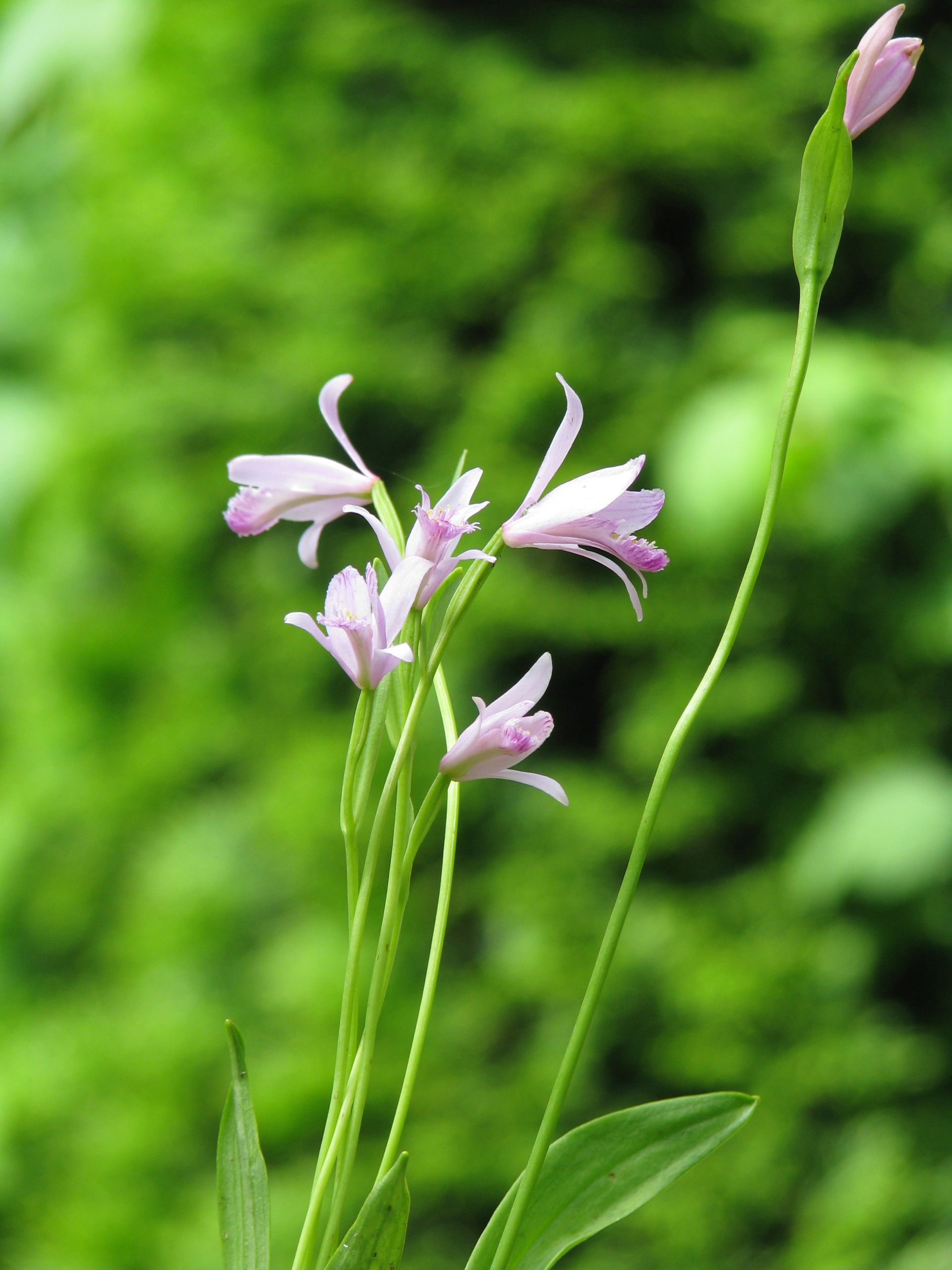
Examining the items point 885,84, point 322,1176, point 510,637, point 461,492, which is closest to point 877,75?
point 885,84

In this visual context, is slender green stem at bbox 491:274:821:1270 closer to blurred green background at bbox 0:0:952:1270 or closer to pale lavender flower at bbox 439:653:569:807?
pale lavender flower at bbox 439:653:569:807

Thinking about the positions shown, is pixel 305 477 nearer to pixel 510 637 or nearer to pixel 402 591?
pixel 402 591

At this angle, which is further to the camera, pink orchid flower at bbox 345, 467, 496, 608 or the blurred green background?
the blurred green background

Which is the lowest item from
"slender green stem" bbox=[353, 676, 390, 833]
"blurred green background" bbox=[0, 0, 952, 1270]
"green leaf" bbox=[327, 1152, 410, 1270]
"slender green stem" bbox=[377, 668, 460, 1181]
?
"blurred green background" bbox=[0, 0, 952, 1270]

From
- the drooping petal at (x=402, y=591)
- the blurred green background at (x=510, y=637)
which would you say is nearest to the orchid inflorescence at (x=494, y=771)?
the drooping petal at (x=402, y=591)

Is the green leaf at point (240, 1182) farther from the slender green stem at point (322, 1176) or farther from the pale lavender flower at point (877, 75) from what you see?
the pale lavender flower at point (877, 75)

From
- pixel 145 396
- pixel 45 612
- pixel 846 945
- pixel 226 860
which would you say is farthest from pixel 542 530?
pixel 45 612

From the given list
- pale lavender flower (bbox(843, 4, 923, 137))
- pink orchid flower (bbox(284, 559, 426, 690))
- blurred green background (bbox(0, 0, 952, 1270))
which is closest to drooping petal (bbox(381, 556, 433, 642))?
pink orchid flower (bbox(284, 559, 426, 690))
